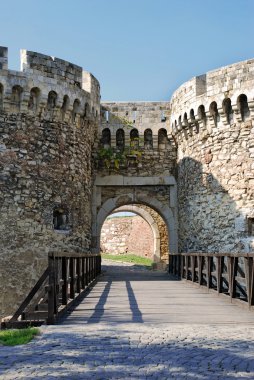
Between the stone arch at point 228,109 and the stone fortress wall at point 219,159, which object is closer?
the stone fortress wall at point 219,159

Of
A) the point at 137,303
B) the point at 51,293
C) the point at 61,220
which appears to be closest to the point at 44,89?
the point at 61,220

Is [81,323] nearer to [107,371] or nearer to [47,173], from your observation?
[107,371]

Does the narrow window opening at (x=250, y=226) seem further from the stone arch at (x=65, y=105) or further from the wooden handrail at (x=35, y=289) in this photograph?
the wooden handrail at (x=35, y=289)

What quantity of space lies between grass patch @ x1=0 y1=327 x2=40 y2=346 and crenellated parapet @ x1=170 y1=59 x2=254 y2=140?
8112mm

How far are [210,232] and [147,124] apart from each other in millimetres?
3837

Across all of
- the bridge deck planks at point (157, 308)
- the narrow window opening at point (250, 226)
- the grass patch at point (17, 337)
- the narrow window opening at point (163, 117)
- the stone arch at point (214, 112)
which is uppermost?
the narrow window opening at point (163, 117)

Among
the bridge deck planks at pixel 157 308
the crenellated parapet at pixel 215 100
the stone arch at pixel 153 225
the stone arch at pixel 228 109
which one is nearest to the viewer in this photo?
the bridge deck planks at pixel 157 308

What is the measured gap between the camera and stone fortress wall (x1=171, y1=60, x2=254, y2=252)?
10.7m

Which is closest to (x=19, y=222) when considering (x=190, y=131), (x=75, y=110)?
(x=75, y=110)

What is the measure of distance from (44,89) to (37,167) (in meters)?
1.76

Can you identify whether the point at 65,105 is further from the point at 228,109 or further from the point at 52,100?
the point at 228,109

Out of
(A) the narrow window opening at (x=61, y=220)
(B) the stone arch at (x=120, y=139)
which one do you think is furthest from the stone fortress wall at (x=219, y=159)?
(A) the narrow window opening at (x=61, y=220)

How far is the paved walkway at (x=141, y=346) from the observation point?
9.58 feet

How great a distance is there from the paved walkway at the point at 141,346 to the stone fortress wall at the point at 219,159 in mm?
5191
